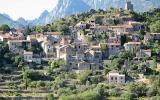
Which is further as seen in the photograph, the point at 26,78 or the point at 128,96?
the point at 26,78

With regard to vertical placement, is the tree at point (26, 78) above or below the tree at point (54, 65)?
below

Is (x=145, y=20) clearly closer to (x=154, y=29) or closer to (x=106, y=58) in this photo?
(x=154, y=29)

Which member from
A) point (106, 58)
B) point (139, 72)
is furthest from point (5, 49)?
point (139, 72)

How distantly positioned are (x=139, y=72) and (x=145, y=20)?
1310 centimetres

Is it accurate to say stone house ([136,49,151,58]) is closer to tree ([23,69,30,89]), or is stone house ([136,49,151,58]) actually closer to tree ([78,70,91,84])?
tree ([78,70,91,84])

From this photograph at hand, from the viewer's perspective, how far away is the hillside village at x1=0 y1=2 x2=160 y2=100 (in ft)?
117

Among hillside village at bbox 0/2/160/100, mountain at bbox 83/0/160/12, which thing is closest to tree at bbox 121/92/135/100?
hillside village at bbox 0/2/160/100

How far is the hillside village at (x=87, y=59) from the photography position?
117ft

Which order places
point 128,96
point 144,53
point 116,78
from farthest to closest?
point 144,53
point 116,78
point 128,96

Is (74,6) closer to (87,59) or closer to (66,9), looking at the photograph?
(66,9)

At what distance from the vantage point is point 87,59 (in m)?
41.7

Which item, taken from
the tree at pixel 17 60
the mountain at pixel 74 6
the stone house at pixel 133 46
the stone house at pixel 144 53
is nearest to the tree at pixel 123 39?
the stone house at pixel 133 46

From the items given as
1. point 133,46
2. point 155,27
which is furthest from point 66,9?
point 133,46

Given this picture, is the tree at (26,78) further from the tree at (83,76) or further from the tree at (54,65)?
the tree at (83,76)
